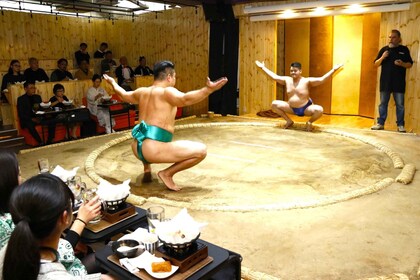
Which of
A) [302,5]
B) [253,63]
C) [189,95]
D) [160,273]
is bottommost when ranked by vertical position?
[160,273]

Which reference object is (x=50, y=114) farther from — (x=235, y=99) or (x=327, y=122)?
(x=327, y=122)

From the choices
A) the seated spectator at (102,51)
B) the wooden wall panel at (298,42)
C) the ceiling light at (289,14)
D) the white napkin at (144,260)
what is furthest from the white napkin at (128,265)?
the seated spectator at (102,51)

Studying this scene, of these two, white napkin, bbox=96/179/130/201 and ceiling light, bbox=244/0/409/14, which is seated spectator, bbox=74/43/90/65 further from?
white napkin, bbox=96/179/130/201

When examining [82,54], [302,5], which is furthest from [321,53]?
[82,54]

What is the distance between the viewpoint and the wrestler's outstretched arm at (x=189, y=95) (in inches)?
113

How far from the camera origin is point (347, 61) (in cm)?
720

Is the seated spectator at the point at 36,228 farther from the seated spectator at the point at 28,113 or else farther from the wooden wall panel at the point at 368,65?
the wooden wall panel at the point at 368,65

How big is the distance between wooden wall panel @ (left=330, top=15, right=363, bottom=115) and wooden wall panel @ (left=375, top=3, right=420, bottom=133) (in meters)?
1.32

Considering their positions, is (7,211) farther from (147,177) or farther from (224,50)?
(224,50)

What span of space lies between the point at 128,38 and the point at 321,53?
16.1 ft

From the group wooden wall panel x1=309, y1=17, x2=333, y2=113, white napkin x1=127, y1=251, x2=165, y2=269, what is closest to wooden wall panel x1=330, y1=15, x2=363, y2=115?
wooden wall panel x1=309, y1=17, x2=333, y2=113

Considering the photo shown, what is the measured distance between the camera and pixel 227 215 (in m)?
2.72

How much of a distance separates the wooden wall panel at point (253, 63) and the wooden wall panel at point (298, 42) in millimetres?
884

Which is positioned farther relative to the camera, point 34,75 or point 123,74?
point 123,74
